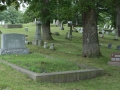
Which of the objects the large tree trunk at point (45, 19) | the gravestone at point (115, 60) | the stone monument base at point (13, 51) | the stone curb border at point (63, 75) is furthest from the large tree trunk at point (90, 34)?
the large tree trunk at point (45, 19)

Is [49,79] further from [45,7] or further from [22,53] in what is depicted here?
[45,7]

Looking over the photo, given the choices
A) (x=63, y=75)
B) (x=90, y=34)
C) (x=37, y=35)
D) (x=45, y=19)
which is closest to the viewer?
(x=63, y=75)

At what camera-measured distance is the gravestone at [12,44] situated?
11.9m

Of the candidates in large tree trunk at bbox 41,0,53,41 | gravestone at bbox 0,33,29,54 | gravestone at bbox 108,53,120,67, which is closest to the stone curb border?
gravestone at bbox 108,53,120,67

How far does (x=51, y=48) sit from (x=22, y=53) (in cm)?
305

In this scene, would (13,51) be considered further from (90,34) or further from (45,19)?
(45,19)

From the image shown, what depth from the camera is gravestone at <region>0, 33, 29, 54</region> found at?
11.9 m

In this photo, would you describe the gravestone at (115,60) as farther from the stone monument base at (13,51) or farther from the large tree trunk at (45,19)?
the large tree trunk at (45,19)

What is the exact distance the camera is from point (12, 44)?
39.9 ft

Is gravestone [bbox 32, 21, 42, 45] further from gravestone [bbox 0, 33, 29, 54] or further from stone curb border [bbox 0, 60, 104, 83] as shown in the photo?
stone curb border [bbox 0, 60, 104, 83]

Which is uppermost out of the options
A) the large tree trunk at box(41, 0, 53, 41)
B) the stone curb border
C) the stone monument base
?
the large tree trunk at box(41, 0, 53, 41)

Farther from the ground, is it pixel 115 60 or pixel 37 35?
pixel 37 35

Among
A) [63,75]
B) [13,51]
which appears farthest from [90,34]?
[63,75]

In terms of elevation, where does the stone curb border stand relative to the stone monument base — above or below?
below
